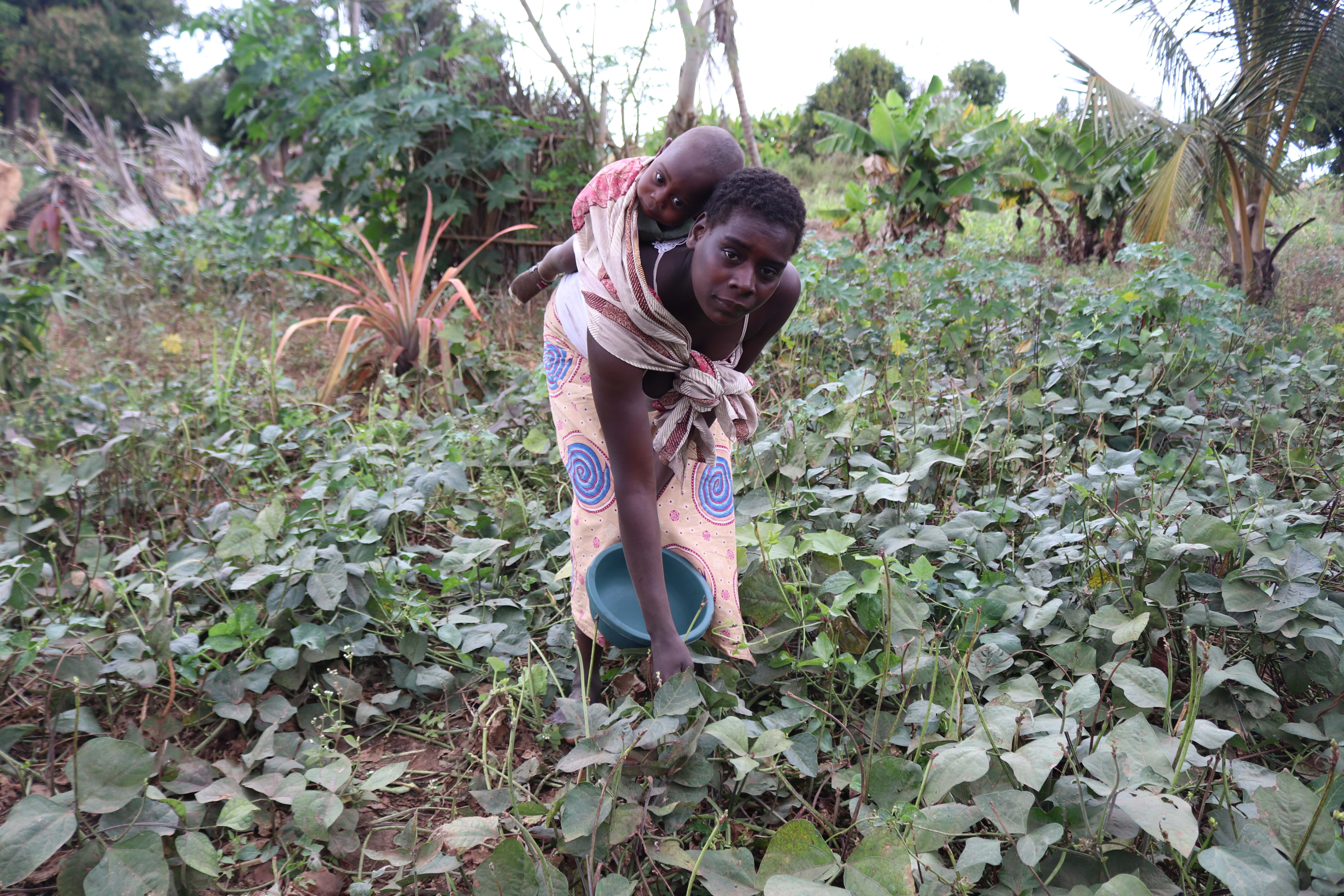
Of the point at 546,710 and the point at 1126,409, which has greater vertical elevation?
the point at 1126,409

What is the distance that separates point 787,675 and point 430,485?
1.09 metres

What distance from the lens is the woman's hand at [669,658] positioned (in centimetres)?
129

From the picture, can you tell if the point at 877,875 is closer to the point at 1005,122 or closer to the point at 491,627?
the point at 491,627

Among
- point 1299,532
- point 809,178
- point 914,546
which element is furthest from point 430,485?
point 809,178

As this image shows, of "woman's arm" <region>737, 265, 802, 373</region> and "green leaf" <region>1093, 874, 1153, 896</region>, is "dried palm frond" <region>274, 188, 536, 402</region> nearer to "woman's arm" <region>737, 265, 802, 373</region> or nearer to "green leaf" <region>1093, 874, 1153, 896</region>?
"woman's arm" <region>737, 265, 802, 373</region>

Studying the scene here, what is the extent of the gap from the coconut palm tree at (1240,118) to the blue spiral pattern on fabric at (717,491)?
3911mm

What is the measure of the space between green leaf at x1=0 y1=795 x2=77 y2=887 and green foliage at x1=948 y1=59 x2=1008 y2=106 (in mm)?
19058

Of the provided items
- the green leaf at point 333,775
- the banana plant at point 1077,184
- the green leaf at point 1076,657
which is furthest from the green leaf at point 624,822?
the banana plant at point 1077,184

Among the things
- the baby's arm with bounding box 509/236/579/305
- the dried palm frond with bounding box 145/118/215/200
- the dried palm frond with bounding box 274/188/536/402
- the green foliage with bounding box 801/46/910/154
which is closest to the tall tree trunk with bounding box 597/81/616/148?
the dried palm frond with bounding box 274/188/536/402

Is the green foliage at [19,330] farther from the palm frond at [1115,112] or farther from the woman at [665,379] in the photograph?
the palm frond at [1115,112]

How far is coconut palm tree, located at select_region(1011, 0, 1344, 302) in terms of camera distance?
4309mm

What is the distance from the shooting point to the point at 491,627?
1770 mm

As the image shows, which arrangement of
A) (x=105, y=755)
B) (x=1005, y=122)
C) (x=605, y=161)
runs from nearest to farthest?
(x=105, y=755), (x=605, y=161), (x=1005, y=122)

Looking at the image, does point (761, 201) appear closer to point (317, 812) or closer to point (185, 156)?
point (317, 812)
